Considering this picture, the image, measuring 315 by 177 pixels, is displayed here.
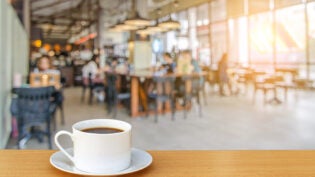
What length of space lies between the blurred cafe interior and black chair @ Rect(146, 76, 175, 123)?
28 mm

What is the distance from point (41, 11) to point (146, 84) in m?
12.2

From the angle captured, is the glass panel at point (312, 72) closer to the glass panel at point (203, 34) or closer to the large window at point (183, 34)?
the glass panel at point (203, 34)

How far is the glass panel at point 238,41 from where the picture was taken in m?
13.0

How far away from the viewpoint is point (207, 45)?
1440 cm

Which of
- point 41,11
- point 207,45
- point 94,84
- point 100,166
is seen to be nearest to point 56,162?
point 100,166

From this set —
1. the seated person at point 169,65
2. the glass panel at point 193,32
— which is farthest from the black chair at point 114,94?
the glass panel at point 193,32

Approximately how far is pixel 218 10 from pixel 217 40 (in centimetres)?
125

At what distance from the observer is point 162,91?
21.5 ft

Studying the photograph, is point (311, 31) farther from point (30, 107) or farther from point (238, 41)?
point (30, 107)

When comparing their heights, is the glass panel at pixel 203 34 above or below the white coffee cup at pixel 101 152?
above

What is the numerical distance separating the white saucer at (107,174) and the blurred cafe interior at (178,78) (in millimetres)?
1278

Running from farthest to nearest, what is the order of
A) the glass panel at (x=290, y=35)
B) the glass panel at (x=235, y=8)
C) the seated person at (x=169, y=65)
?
the glass panel at (x=235, y=8)
the glass panel at (x=290, y=35)
the seated person at (x=169, y=65)

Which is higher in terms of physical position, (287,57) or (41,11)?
(41,11)

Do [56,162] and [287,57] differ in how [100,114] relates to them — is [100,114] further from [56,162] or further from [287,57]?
[287,57]
